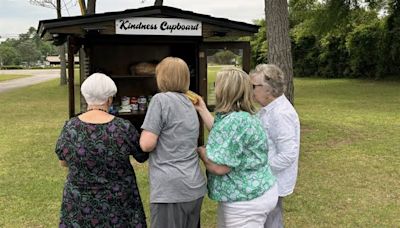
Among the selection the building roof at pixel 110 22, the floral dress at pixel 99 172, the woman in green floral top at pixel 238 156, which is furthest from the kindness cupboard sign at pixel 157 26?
the woman in green floral top at pixel 238 156

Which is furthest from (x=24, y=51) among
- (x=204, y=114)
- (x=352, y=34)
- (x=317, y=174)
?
(x=204, y=114)

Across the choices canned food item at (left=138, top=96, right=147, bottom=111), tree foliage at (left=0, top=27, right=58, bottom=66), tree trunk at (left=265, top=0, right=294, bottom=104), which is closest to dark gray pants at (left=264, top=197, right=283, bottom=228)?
canned food item at (left=138, top=96, right=147, bottom=111)

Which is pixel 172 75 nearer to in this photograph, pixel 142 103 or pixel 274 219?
pixel 274 219

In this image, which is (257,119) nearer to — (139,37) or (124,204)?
(124,204)

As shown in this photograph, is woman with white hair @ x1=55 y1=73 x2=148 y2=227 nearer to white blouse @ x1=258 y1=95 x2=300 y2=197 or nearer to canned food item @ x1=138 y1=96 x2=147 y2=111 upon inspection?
white blouse @ x1=258 y1=95 x2=300 y2=197

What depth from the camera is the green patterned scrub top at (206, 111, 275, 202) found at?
2.67m

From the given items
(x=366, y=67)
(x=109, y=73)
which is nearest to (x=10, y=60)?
(x=366, y=67)

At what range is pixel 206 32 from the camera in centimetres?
765

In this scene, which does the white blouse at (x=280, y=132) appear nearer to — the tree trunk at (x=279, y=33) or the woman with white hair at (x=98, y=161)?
the woman with white hair at (x=98, y=161)

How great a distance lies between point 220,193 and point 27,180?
4068 mm

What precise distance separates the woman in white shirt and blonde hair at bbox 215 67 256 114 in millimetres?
231

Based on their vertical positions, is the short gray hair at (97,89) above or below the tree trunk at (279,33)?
below

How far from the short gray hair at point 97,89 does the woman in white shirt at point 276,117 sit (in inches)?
32.3

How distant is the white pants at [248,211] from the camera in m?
2.76
